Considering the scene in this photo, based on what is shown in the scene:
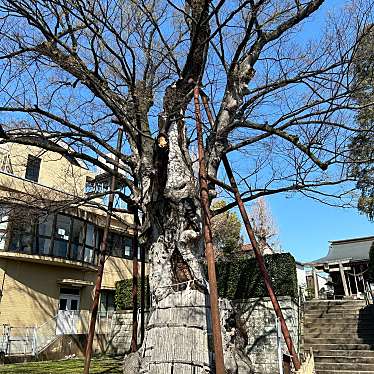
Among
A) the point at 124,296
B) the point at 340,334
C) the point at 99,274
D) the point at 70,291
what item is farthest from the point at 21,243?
the point at 340,334

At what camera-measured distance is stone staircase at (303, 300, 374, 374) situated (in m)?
9.40

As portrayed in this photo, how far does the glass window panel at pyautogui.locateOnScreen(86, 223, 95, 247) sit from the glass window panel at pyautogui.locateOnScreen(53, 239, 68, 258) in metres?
1.66

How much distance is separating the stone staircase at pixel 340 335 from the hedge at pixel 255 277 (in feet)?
4.31

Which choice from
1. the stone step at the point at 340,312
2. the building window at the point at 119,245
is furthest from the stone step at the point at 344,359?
the building window at the point at 119,245

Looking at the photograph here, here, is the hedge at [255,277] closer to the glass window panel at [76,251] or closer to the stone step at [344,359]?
the stone step at [344,359]

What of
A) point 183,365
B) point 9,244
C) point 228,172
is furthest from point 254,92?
point 9,244

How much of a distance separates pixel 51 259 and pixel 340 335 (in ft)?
42.6

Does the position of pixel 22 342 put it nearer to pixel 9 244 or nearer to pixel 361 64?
pixel 9 244

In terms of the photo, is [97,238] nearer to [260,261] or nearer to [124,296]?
[124,296]

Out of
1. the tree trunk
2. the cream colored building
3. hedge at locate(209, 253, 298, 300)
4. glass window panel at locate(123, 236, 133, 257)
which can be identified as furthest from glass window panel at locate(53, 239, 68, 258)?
the tree trunk

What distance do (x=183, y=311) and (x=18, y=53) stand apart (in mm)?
5828

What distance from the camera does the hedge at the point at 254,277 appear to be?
11766 mm

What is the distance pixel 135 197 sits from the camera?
7.72m

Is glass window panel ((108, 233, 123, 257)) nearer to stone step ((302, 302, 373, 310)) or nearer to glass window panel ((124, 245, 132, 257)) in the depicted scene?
glass window panel ((124, 245, 132, 257))
